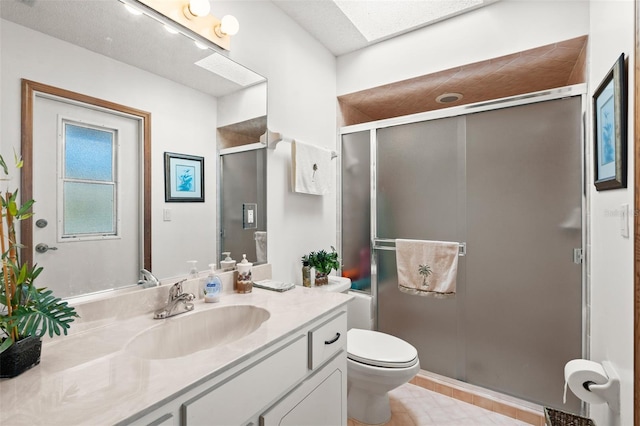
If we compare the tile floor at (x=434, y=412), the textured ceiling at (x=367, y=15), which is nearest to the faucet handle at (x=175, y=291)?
the tile floor at (x=434, y=412)

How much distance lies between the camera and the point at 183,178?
1373 millimetres

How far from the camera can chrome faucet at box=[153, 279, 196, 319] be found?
1159mm

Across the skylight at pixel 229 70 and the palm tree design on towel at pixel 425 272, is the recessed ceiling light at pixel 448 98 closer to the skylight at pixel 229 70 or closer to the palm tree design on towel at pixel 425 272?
the palm tree design on towel at pixel 425 272

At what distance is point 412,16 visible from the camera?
194cm

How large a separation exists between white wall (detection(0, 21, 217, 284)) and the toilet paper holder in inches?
64.6

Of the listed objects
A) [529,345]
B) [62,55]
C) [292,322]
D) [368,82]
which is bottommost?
[529,345]

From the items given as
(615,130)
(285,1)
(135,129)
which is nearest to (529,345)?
(615,130)

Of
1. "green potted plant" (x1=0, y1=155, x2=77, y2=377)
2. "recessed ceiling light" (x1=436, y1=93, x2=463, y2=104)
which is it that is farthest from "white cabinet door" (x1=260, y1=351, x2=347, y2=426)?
"recessed ceiling light" (x1=436, y1=93, x2=463, y2=104)

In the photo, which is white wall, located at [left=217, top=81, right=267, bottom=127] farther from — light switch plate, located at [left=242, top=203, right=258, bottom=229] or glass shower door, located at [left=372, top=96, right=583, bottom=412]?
glass shower door, located at [left=372, top=96, right=583, bottom=412]

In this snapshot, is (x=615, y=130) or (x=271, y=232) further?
(x=271, y=232)

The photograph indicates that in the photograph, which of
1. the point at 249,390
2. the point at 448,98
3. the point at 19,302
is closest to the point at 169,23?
the point at 19,302

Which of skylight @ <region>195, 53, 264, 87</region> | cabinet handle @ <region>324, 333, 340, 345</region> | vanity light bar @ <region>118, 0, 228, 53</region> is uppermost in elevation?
vanity light bar @ <region>118, 0, 228, 53</region>

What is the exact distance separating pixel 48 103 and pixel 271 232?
113 cm

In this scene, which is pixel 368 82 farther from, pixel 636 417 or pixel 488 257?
pixel 636 417
